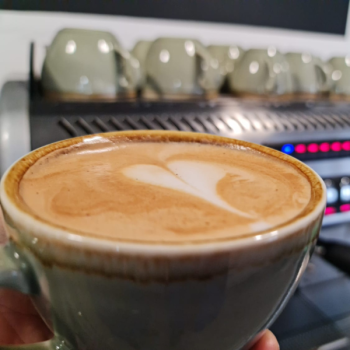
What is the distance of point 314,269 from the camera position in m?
0.76

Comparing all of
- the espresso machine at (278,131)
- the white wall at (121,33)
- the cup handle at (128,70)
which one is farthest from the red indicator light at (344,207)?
the white wall at (121,33)

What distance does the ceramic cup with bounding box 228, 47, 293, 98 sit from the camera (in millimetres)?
766

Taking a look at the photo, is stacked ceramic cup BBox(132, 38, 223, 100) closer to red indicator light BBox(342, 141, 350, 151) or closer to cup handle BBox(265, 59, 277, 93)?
cup handle BBox(265, 59, 277, 93)

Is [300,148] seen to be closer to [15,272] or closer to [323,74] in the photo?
[323,74]

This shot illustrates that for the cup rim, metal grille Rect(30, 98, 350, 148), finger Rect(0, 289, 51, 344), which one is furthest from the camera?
metal grille Rect(30, 98, 350, 148)

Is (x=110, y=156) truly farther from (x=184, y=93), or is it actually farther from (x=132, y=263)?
(x=184, y=93)

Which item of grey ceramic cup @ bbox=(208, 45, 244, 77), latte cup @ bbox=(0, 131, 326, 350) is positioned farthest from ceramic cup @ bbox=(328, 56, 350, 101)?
latte cup @ bbox=(0, 131, 326, 350)

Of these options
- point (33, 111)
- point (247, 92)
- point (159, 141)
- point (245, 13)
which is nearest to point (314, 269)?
point (247, 92)

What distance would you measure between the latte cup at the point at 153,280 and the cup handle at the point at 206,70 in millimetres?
519

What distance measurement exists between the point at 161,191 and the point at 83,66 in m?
0.42

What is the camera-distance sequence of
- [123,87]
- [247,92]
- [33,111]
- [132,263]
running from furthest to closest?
[247,92] → [123,87] → [33,111] → [132,263]

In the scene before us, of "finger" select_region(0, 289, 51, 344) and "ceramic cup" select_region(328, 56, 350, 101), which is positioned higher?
"ceramic cup" select_region(328, 56, 350, 101)

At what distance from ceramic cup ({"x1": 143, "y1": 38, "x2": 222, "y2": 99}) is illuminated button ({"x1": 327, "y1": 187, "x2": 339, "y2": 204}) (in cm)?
34

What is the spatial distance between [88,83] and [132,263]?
51 centimetres
